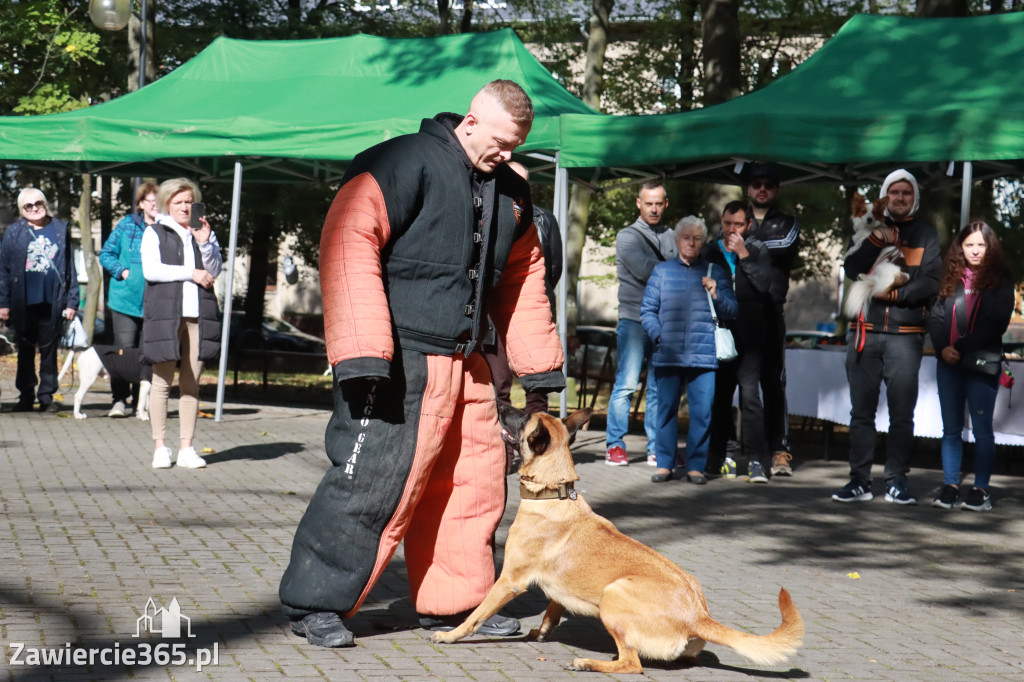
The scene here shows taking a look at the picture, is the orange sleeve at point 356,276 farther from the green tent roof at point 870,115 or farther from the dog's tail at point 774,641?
the green tent roof at point 870,115

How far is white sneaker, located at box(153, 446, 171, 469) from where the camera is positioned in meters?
8.40

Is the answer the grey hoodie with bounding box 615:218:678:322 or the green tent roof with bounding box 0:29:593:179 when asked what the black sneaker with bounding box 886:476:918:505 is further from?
the green tent roof with bounding box 0:29:593:179

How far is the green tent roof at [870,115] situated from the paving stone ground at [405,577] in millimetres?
2745

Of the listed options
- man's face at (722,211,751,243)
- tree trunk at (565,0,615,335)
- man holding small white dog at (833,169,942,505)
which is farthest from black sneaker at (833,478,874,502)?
tree trunk at (565,0,615,335)

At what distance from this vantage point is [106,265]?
1078cm

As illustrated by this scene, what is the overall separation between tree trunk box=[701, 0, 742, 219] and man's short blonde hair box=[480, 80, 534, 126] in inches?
431

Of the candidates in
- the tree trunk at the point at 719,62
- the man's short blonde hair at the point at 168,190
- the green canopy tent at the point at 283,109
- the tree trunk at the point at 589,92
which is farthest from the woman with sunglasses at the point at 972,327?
the tree trunk at the point at 589,92

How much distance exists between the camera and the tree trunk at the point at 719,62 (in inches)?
591

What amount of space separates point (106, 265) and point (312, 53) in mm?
4425

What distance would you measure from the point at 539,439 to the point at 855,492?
4792 mm

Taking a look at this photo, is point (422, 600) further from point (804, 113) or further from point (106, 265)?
point (106, 265)

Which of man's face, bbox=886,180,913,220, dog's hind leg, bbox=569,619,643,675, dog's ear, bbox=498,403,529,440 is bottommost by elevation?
dog's hind leg, bbox=569,619,643,675

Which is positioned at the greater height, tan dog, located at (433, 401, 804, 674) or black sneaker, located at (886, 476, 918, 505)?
tan dog, located at (433, 401, 804, 674)

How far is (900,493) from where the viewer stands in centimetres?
838
